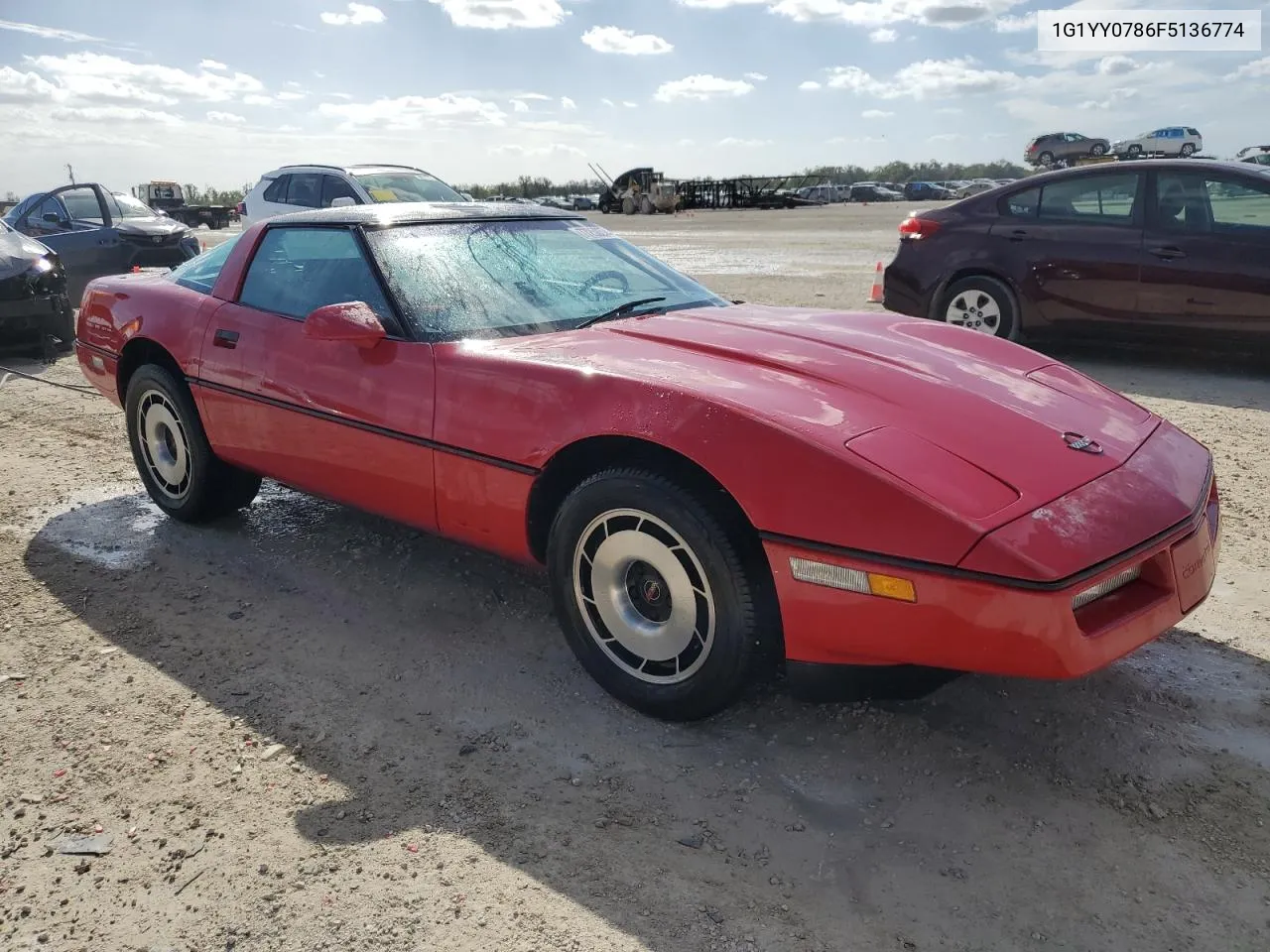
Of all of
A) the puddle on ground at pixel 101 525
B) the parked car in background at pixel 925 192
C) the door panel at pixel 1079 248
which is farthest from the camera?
the parked car in background at pixel 925 192

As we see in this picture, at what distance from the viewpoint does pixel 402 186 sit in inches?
448

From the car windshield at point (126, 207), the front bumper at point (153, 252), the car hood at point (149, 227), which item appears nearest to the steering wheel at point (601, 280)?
the front bumper at point (153, 252)

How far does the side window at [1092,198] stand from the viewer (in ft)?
22.0

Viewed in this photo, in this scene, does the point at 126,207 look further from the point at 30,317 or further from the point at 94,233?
the point at 30,317

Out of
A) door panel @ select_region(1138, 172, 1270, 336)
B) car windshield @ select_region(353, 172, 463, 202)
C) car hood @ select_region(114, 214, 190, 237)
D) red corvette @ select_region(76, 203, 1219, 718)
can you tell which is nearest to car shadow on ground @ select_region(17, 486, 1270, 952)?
red corvette @ select_region(76, 203, 1219, 718)

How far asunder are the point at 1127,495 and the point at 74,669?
309 cm

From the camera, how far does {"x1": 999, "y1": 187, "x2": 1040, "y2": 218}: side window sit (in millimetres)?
7121

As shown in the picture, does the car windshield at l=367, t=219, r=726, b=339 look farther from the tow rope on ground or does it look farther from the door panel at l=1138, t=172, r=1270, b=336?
the tow rope on ground

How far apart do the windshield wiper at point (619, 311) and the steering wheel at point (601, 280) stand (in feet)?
0.27

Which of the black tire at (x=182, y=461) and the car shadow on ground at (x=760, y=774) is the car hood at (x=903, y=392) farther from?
the black tire at (x=182, y=461)

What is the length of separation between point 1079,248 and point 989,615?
5.54 m

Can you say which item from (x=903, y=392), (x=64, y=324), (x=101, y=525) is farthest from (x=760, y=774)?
(x=64, y=324)

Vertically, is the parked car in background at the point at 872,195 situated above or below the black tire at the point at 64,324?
above

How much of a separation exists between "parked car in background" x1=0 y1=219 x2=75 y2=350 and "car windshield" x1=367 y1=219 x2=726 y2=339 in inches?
239
